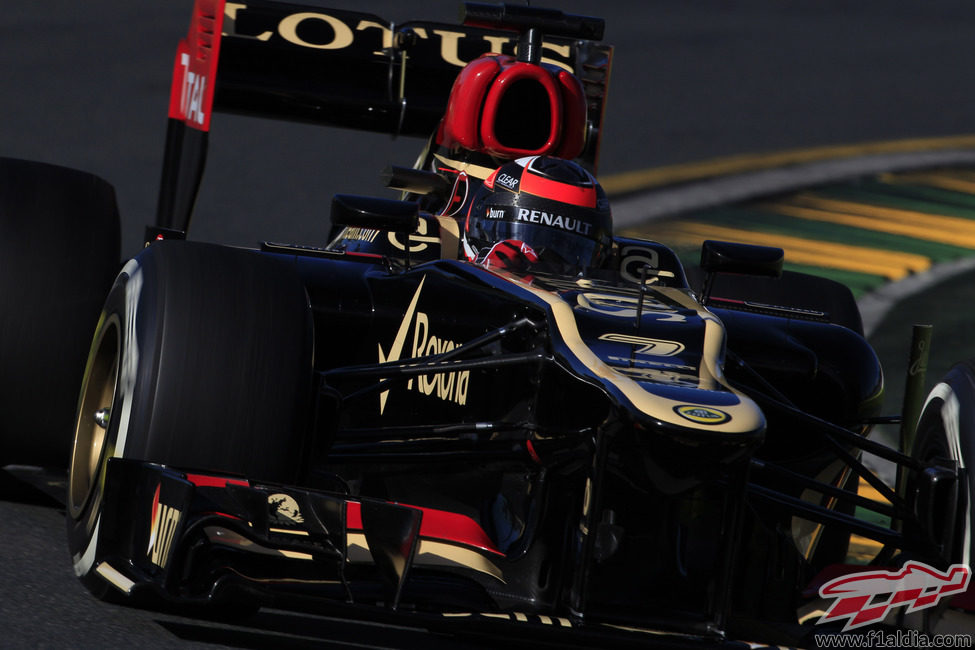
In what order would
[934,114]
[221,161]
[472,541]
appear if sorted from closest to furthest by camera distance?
[472,541]
[221,161]
[934,114]

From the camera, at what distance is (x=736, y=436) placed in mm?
3617

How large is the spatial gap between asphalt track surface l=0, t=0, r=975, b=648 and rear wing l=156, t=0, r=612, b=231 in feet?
10.2

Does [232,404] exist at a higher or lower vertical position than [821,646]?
higher

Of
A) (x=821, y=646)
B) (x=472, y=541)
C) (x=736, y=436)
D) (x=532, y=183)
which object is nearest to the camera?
(x=736, y=436)

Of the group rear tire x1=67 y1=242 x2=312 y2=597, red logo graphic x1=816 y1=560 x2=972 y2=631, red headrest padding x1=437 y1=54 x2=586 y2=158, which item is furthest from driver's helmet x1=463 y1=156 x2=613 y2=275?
red logo graphic x1=816 y1=560 x2=972 y2=631

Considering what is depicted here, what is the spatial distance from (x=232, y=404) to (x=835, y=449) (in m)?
1.77

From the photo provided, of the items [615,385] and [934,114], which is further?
[934,114]

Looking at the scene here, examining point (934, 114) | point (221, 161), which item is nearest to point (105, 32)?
point (221, 161)

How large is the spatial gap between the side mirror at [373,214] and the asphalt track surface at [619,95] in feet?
16.9

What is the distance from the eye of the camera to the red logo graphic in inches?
160

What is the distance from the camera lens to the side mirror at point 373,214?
478cm

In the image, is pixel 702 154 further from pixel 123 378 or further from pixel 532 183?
pixel 123 378

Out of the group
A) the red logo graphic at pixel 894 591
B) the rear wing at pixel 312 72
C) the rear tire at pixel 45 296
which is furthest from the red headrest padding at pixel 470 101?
the red logo graphic at pixel 894 591

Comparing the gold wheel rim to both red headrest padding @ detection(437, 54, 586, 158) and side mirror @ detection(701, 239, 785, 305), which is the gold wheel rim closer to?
side mirror @ detection(701, 239, 785, 305)
